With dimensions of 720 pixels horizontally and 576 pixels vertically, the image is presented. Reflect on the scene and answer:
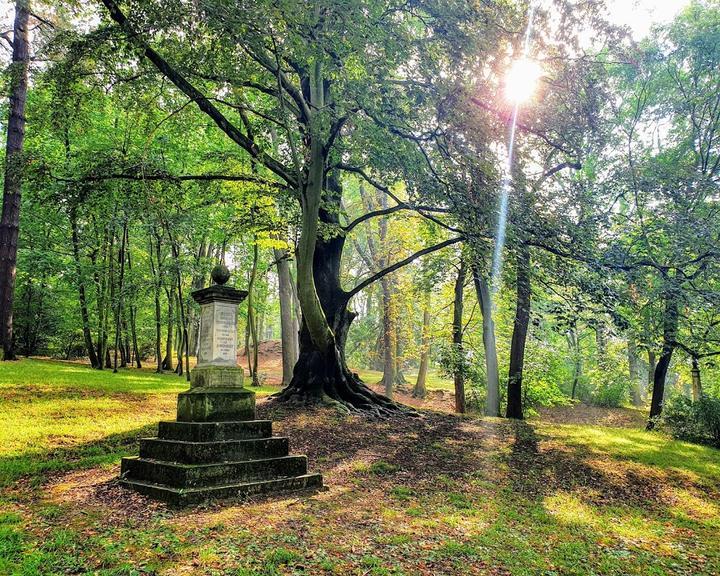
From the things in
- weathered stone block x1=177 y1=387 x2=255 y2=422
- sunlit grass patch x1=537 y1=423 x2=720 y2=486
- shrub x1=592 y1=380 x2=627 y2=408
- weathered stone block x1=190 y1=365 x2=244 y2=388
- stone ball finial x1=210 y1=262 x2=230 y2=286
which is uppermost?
stone ball finial x1=210 y1=262 x2=230 y2=286

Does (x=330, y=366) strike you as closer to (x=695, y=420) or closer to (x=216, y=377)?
(x=216, y=377)

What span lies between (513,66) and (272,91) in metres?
5.29

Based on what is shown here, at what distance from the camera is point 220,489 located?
19.3 ft

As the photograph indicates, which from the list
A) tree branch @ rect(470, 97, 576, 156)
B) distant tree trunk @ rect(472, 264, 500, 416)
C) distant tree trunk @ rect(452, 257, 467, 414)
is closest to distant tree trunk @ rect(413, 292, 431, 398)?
distant tree trunk @ rect(452, 257, 467, 414)

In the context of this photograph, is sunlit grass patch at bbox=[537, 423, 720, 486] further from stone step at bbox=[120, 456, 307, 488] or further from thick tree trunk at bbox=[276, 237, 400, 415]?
stone step at bbox=[120, 456, 307, 488]

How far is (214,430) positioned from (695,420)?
518 inches

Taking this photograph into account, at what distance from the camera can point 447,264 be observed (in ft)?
51.7

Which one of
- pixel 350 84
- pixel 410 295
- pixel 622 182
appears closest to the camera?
pixel 350 84

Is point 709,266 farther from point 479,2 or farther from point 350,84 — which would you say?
point 350,84

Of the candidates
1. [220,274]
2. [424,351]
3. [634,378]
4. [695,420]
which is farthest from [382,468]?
[634,378]

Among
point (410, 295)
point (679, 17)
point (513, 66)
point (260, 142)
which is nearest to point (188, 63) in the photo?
point (260, 142)

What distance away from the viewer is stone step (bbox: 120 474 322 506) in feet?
18.5

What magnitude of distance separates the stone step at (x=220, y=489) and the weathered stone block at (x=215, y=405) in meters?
1.01

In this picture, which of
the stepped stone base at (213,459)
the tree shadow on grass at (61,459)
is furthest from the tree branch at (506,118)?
the tree shadow on grass at (61,459)
